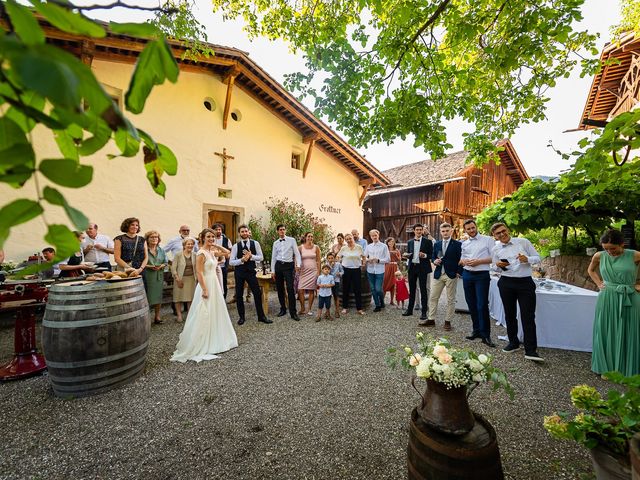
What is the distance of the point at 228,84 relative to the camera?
912 centimetres

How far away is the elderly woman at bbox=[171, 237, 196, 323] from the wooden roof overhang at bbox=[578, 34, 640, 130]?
9919 millimetres

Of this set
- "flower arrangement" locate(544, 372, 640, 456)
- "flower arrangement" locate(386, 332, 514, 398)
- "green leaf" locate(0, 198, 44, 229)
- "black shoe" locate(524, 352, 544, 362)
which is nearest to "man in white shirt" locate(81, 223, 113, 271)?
"flower arrangement" locate(386, 332, 514, 398)

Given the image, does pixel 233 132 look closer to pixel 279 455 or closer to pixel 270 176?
pixel 270 176

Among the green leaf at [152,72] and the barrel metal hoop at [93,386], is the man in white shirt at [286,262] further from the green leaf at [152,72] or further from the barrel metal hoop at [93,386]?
the green leaf at [152,72]

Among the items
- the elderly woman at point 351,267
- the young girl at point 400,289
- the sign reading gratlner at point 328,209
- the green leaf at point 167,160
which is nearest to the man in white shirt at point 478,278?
the elderly woman at point 351,267

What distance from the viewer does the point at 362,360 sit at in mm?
4008

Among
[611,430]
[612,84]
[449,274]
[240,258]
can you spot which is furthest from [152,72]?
[612,84]

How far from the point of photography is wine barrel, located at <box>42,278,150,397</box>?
9.57ft

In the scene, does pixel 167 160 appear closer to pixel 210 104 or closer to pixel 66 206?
pixel 66 206

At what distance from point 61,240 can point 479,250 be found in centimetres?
522

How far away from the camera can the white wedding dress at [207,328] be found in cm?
414

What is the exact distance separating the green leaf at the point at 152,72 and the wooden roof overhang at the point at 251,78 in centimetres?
718

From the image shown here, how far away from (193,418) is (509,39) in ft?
17.9

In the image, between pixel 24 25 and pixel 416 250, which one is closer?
pixel 24 25
